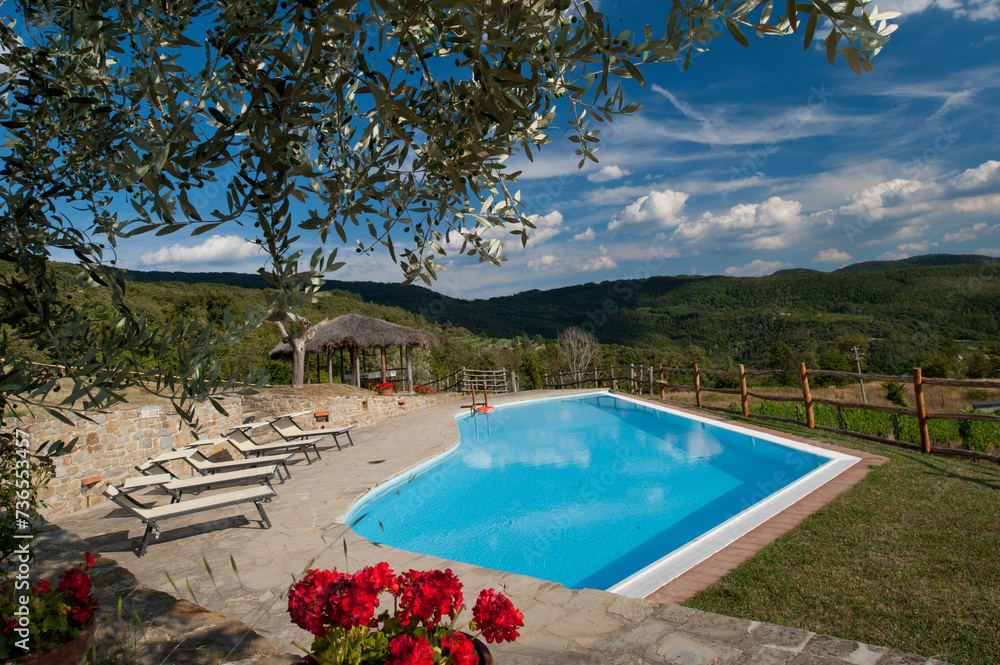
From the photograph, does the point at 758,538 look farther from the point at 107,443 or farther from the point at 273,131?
the point at 107,443

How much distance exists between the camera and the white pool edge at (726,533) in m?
3.74

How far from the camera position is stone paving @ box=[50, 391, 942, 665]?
2438mm

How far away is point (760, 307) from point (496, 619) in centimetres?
5186

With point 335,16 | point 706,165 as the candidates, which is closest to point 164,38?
point 335,16

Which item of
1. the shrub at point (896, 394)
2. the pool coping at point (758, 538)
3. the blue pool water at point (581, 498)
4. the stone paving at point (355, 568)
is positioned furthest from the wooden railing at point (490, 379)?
the pool coping at point (758, 538)

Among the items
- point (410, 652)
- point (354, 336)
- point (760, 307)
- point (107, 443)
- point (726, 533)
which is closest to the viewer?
point (410, 652)

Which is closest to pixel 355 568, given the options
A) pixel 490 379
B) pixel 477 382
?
pixel 477 382

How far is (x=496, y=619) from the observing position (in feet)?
5.29

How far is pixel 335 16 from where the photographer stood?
1075 mm

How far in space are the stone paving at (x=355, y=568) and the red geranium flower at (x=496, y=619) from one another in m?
0.65

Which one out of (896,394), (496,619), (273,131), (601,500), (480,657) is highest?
(273,131)

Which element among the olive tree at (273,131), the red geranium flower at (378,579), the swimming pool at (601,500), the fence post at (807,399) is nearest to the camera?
the olive tree at (273,131)

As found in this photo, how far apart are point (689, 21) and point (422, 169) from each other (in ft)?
3.27

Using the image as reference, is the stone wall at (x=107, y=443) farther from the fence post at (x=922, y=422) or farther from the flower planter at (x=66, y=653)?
the fence post at (x=922, y=422)
